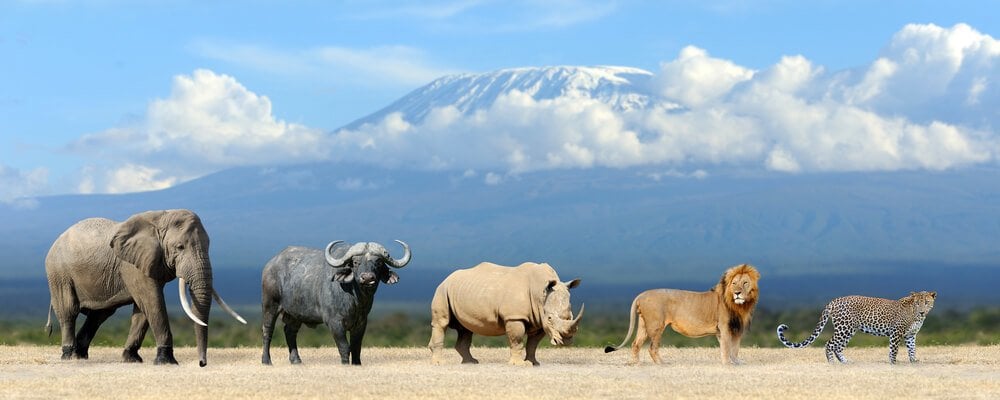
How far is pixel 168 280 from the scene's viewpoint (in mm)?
22906

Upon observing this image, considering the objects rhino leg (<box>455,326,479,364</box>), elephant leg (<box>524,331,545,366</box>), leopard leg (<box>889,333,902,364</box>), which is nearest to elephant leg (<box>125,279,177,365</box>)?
rhino leg (<box>455,326,479,364</box>)

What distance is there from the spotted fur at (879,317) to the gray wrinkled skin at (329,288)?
7009 mm

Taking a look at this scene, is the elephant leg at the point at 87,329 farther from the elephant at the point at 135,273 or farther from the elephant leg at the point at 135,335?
the elephant leg at the point at 135,335

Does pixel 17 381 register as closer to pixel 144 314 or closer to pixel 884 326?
pixel 144 314

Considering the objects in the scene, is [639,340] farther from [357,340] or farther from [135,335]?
[135,335]

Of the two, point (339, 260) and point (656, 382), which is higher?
point (339, 260)

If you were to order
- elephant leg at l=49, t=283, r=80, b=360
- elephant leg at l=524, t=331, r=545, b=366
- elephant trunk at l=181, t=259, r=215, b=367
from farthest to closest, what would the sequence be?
elephant leg at l=49, t=283, r=80, b=360 → elephant trunk at l=181, t=259, r=215, b=367 → elephant leg at l=524, t=331, r=545, b=366

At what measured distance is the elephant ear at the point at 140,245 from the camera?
22422 millimetres

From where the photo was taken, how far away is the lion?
71.4 ft

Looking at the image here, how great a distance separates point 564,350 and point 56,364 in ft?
29.9

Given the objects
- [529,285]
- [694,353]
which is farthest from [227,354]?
[694,353]

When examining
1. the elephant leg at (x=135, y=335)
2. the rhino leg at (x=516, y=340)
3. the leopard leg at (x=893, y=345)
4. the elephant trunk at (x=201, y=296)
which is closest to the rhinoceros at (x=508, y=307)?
the rhino leg at (x=516, y=340)

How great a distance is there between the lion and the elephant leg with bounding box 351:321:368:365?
12.4 ft

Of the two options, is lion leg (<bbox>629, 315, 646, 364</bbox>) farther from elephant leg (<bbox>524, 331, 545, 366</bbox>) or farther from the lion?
elephant leg (<bbox>524, 331, 545, 366</bbox>)
